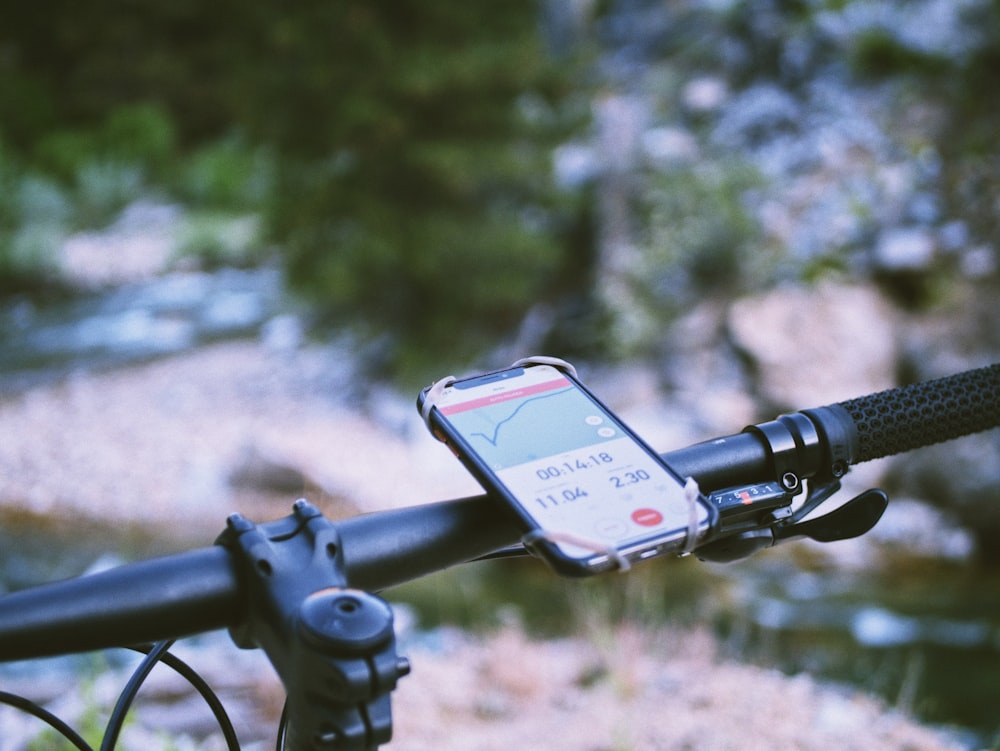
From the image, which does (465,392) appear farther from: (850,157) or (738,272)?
(850,157)

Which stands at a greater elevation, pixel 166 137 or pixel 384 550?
pixel 384 550

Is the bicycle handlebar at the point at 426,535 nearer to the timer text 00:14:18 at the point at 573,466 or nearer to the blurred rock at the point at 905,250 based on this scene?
the timer text 00:14:18 at the point at 573,466

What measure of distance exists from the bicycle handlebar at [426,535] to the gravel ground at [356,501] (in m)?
1.12

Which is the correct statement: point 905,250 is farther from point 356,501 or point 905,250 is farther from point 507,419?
point 507,419

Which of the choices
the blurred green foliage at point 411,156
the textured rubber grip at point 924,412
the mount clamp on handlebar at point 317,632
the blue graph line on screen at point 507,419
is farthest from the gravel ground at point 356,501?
the mount clamp on handlebar at point 317,632

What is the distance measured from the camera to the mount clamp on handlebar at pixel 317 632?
0.42m

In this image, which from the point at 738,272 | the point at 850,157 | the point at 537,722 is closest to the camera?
the point at 537,722

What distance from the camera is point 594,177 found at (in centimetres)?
544

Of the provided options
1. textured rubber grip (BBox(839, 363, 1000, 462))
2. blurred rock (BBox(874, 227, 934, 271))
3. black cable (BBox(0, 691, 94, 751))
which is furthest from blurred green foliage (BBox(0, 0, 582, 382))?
black cable (BBox(0, 691, 94, 751))

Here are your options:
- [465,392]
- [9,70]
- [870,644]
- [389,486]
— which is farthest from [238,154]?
[465,392]

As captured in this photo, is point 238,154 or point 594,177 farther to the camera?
point 238,154

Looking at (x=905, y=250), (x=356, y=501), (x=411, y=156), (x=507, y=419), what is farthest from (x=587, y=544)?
(x=905, y=250)

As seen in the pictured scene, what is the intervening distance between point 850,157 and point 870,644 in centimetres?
307

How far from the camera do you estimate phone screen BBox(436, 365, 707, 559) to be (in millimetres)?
521
